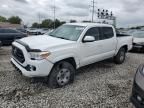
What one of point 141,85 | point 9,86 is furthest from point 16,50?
point 141,85

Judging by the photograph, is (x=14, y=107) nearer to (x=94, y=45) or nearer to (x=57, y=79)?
(x=57, y=79)

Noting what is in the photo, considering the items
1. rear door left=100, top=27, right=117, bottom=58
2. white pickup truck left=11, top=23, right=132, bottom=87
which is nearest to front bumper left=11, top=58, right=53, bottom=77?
white pickup truck left=11, top=23, right=132, bottom=87

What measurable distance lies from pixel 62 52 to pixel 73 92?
1.07m

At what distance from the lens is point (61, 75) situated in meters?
5.07

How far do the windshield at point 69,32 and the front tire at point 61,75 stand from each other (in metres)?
0.88

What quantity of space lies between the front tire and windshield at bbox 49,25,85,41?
0.88m

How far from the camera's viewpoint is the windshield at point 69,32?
5.59 m

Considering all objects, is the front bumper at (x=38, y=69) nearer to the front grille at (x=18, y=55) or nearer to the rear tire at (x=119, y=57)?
the front grille at (x=18, y=55)

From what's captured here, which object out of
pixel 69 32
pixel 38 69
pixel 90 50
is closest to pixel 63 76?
pixel 38 69

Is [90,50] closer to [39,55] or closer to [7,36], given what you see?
[39,55]

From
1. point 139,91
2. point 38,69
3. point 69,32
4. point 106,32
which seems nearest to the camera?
point 139,91

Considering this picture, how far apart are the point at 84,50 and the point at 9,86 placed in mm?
2341

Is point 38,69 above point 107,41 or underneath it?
underneath

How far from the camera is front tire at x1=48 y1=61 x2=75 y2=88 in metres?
4.85
